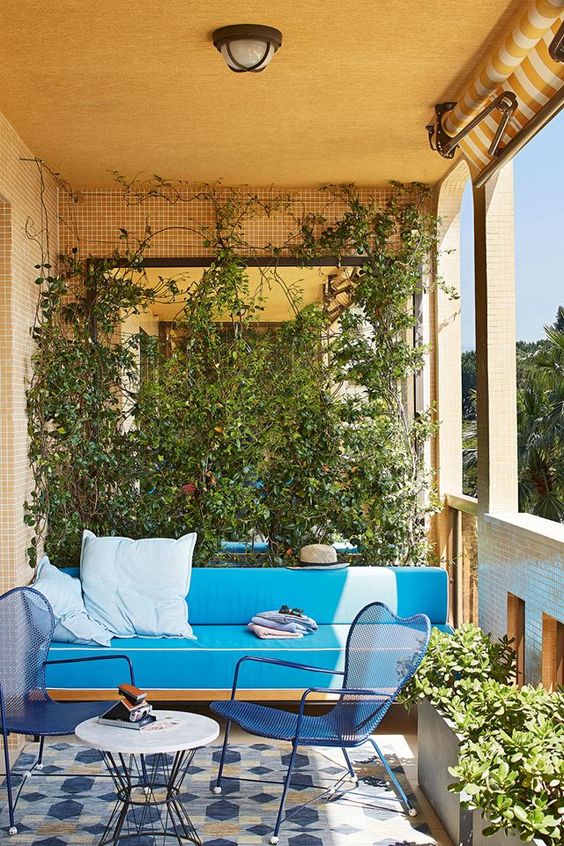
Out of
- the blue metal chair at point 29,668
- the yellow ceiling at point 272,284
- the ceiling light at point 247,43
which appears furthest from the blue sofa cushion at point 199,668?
the ceiling light at point 247,43

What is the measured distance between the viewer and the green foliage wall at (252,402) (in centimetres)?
705

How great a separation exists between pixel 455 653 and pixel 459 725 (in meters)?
0.80

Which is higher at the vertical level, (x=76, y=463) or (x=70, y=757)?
(x=76, y=463)

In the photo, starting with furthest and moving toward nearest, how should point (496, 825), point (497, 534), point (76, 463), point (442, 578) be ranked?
point (76, 463)
point (442, 578)
point (497, 534)
point (496, 825)

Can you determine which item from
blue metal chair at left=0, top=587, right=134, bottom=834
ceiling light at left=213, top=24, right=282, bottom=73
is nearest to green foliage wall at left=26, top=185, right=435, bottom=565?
blue metal chair at left=0, top=587, right=134, bottom=834

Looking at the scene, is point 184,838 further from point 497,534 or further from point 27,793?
point 497,534

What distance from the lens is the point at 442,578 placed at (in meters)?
6.46

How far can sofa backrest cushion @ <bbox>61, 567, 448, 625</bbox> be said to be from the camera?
6.47 metres

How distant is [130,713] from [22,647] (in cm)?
105

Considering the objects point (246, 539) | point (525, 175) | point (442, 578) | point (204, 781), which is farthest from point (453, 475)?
point (525, 175)

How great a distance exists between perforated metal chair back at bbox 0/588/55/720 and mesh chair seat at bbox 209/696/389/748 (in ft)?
3.23

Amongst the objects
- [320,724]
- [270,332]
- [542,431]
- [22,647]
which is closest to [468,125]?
[270,332]

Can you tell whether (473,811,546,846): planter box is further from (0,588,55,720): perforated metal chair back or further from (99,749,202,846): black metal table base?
(0,588,55,720): perforated metal chair back

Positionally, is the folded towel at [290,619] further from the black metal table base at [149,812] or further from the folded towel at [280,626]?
the black metal table base at [149,812]
